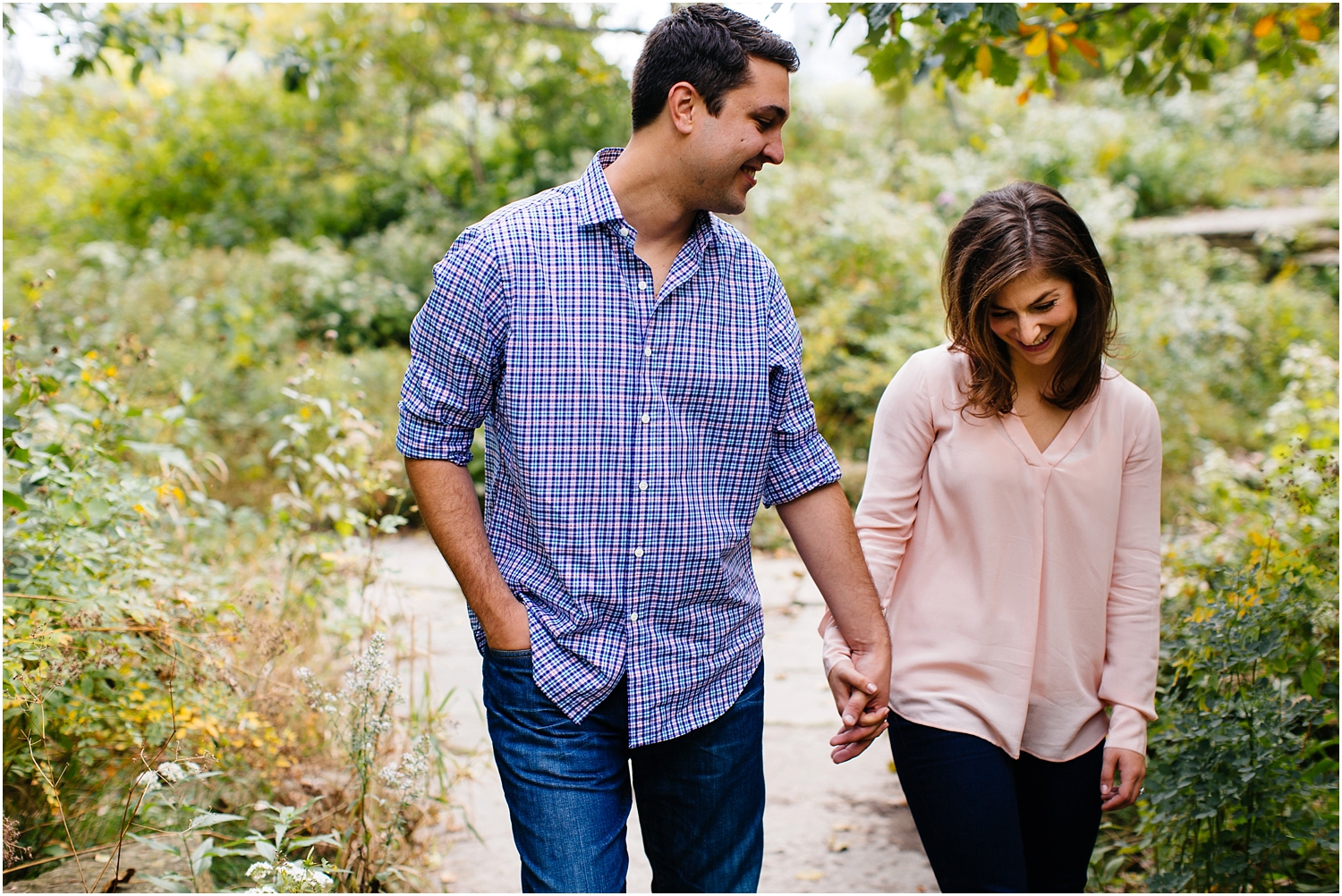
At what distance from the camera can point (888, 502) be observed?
1917mm

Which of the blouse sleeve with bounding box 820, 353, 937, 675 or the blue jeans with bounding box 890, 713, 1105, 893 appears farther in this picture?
the blouse sleeve with bounding box 820, 353, 937, 675

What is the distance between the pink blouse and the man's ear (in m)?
0.59

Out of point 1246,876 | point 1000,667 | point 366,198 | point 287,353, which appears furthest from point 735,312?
point 366,198

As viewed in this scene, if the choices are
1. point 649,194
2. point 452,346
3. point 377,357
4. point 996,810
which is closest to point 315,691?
point 452,346

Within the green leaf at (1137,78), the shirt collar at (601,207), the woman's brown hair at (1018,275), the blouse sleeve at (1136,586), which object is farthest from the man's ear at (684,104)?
the green leaf at (1137,78)

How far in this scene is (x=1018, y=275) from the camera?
5.91 ft

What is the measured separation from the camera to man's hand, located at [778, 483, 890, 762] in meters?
1.86

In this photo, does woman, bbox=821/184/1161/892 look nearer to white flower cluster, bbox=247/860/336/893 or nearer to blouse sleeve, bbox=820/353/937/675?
blouse sleeve, bbox=820/353/937/675

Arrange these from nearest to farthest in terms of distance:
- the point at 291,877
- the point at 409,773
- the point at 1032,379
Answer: the point at 291,877 < the point at 1032,379 < the point at 409,773

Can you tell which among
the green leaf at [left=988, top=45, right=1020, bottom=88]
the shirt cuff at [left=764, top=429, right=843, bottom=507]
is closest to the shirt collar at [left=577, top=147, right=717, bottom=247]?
the shirt cuff at [left=764, top=429, right=843, bottom=507]

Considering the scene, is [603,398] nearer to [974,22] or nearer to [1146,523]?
[1146,523]

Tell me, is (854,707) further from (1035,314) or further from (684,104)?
(684,104)

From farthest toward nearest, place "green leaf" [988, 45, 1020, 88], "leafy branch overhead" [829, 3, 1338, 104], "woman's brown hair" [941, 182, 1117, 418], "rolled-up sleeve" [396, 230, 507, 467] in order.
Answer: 1. "green leaf" [988, 45, 1020, 88]
2. "leafy branch overhead" [829, 3, 1338, 104]
3. "woman's brown hair" [941, 182, 1117, 418]
4. "rolled-up sleeve" [396, 230, 507, 467]

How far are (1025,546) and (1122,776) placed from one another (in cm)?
44
